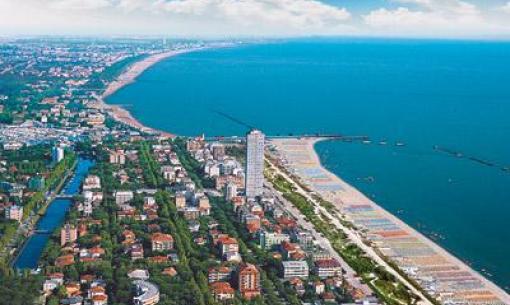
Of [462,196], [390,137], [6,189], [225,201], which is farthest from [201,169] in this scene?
[390,137]

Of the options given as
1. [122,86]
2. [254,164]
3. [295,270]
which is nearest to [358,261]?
[295,270]

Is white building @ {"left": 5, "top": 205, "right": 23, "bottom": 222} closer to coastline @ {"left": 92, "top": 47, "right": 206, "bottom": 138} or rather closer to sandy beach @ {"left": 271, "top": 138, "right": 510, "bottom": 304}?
sandy beach @ {"left": 271, "top": 138, "right": 510, "bottom": 304}

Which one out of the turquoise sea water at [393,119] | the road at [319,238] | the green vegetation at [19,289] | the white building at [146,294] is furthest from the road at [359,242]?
the green vegetation at [19,289]

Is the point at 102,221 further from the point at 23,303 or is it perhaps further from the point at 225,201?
the point at 23,303

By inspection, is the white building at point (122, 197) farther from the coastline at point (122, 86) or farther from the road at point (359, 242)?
the coastline at point (122, 86)

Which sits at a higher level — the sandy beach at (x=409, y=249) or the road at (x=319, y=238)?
the road at (x=319, y=238)

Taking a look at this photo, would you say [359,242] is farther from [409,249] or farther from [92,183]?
[92,183]

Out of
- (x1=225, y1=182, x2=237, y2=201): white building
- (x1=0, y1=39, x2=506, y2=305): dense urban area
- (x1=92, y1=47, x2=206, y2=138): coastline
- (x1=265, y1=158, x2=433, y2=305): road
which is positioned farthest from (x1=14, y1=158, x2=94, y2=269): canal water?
(x1=92, y1=47, x2=206, y2=138): coastline
